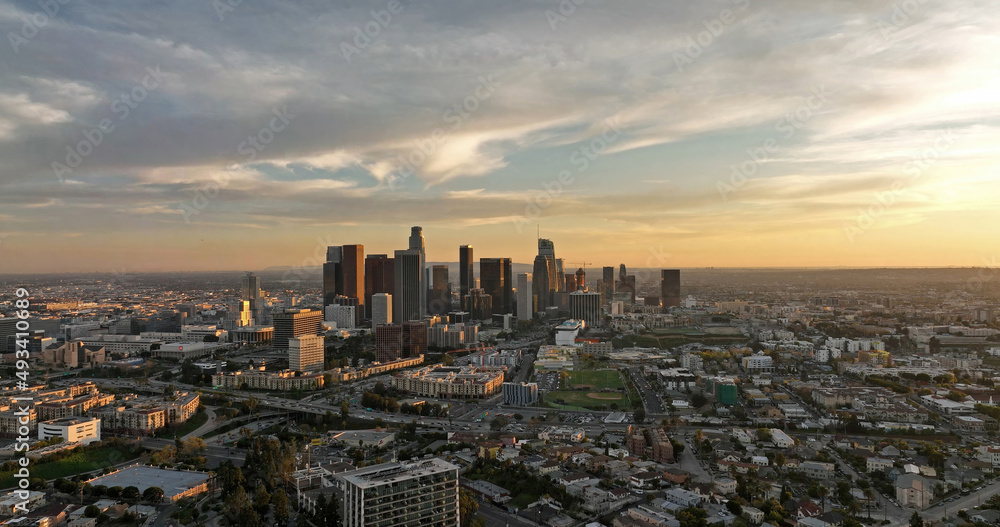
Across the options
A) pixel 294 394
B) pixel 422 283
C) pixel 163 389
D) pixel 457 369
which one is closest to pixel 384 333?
pixel 457 369

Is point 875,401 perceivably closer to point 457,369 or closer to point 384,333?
point 457,369

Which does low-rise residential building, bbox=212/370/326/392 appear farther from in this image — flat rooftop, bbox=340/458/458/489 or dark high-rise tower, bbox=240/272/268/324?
dark high-rise tower, bbox=240/272/268/324

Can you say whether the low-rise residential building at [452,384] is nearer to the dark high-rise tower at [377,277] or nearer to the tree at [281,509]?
the tree at [281,509]

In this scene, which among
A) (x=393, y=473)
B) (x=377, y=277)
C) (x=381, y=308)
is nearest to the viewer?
(x=393, y=473)

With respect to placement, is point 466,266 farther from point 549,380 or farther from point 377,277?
point 549,380

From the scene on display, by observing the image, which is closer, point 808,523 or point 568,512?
point 808,523

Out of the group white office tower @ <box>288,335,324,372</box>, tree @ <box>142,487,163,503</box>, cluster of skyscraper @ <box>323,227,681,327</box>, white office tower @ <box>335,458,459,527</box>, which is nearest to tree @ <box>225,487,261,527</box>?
tree @ <box>142,487,163,503</box>

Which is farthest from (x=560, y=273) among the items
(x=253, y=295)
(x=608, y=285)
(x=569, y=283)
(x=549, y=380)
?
(x=549, y=380)
